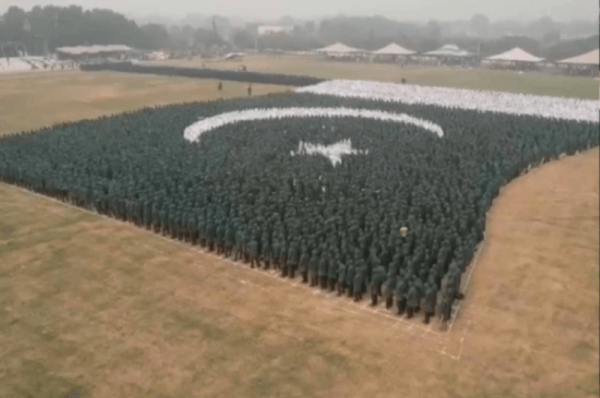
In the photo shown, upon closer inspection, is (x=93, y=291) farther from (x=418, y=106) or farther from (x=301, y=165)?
(x=418, y=106)

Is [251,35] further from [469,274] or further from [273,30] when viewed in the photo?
[469,274]

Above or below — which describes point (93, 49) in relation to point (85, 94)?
above

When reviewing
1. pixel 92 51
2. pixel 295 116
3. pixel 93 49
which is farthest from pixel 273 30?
pixel 295 116

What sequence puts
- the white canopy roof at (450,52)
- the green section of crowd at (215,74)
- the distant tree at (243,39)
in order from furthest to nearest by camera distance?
the distant tree at (243,39), the white canopy roof at (450,52), the green section of crowd at (215,74)

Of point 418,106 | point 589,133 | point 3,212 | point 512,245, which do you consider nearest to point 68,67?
point 418,106

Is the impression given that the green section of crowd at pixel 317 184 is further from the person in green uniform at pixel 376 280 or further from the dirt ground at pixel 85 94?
the dirt ground at pixel 85 94

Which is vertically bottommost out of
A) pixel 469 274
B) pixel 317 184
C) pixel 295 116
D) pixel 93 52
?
pixel 469 274

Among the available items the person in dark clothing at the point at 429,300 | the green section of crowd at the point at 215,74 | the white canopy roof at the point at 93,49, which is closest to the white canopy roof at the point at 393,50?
the green section of crowd at the point at 215,74
